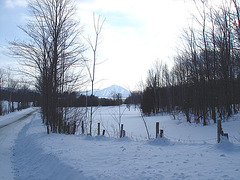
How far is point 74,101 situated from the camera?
13.7 meters

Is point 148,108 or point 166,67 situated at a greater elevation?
point 166,67

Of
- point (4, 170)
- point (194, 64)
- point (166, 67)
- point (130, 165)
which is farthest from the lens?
point (166, 67)

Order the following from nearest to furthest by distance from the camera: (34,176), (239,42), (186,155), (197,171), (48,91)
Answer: (197,171) → (34,176) → (186,155) → (239,42) → (48,91)

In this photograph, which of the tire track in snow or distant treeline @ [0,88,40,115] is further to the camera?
distant treeline @ [0,88,40,115]

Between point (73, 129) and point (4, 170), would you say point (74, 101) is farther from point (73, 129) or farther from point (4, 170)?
point (4, 170)

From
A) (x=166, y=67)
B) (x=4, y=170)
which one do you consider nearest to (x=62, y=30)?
(x=4, y=170)

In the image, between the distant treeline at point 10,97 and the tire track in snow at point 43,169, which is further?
the distant treeline at point 10,97

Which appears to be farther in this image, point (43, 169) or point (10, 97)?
point (10, 97)

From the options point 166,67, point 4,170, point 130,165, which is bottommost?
point 4,170

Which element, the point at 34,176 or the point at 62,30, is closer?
the point at 34,176

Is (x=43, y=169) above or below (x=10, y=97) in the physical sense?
below

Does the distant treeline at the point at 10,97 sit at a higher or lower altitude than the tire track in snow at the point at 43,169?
higher

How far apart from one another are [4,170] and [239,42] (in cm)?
1356

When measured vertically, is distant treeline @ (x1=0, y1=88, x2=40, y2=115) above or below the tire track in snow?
above
